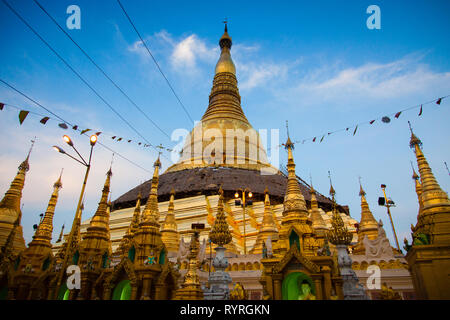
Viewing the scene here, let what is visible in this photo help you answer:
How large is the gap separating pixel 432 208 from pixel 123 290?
42.6ft

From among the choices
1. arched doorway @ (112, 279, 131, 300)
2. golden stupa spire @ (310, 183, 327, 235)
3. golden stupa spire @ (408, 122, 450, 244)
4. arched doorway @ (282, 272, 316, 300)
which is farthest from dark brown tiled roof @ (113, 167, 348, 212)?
arched doorway @ (282, 272, 316, 300)

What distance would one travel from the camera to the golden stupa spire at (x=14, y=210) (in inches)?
804

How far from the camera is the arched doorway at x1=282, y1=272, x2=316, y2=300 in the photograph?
1023 centimetres

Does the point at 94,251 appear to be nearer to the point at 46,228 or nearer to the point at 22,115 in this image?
the point at 46,228

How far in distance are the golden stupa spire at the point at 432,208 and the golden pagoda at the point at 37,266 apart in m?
17.1

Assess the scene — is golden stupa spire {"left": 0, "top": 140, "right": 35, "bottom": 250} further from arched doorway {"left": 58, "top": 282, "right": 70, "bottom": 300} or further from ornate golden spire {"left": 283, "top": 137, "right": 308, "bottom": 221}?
ornate golden spire {"left": 283, "top": 137, "right": 308, "bottom": 221}

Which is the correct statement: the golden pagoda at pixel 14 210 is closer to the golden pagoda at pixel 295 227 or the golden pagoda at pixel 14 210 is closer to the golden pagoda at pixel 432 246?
the golden pagoda at pixel 295 227

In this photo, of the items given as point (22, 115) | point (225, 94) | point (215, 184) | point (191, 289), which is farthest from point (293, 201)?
point (225, 94)

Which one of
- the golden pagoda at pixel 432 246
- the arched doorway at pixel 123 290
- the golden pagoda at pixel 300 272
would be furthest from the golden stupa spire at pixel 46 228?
the golden pagoda at pixel 432 246

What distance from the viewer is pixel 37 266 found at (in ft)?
55.0

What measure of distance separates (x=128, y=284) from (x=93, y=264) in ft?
9.77
